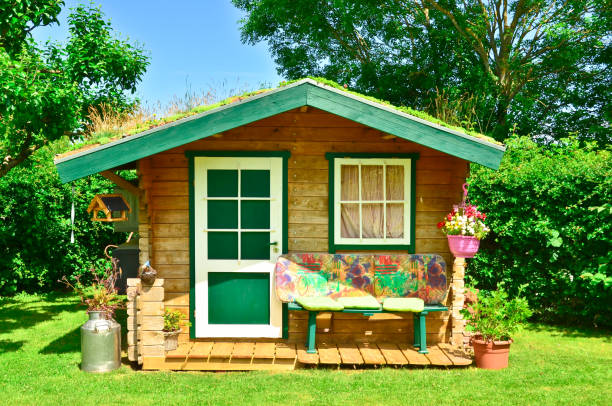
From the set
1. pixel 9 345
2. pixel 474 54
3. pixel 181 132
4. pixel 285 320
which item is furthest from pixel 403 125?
pixel 474 54

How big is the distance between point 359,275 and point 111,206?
291 centimetres

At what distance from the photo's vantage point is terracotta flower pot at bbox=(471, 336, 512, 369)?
5023 mm

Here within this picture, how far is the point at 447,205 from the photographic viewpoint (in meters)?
5.83

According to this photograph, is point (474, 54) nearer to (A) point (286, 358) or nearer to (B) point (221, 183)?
(B) point (221, 183)

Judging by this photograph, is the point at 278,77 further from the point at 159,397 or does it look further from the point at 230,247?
the point at 159,397

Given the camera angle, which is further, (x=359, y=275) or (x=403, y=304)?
(x=359, y=275)

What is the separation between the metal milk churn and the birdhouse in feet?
4.36

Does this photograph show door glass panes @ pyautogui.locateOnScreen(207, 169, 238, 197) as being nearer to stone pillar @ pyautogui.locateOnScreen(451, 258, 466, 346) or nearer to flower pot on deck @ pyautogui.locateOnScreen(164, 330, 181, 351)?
flower pot on deck @ pyautogui.locateOnScreen(164, 330, 181, 351)

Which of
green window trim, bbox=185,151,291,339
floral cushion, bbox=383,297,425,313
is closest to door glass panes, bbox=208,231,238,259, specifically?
green window trim, bbox=185,151,291,339

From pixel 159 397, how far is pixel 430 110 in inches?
455

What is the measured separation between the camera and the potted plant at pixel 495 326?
16.3 ft

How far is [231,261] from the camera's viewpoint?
18.9 ft

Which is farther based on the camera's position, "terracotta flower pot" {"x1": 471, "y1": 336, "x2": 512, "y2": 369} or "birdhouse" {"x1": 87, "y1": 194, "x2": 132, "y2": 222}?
"birdhouse" {"x1": 87, "y1": 194, "x2": 132, "y2": 222}

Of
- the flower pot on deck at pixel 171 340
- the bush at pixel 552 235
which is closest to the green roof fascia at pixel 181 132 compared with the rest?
the flower pot on deck at pixel 171 340
